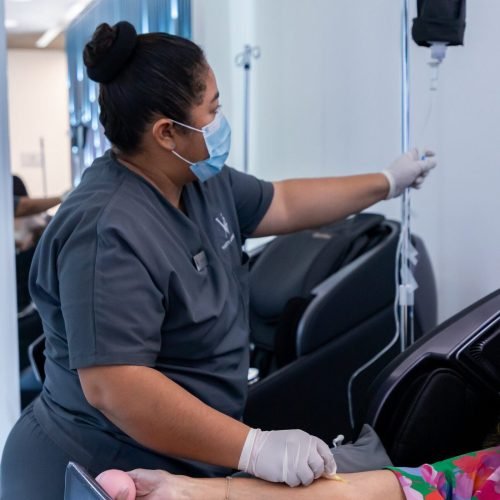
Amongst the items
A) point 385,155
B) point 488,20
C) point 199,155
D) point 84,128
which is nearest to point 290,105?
point 385,155

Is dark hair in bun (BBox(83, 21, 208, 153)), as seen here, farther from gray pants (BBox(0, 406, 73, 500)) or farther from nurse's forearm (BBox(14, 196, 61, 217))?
nurse's forearm (BBox(14, 196, 61, 217))

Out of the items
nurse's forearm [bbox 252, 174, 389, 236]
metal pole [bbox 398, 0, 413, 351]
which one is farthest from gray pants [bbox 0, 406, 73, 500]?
metal pole [bbox 398, 0, 413, 351]

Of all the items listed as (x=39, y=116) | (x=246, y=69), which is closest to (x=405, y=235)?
(x=246, y=69)

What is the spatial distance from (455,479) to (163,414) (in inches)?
19.2

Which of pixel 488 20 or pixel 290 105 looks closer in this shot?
pixel 488 20

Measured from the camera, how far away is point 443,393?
4.89 ft

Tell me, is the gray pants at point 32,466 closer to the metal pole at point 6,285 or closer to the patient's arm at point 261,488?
the patient's arm at point 261,488

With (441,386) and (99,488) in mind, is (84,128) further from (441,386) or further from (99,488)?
(99,488)

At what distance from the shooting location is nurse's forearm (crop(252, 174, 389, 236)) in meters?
1.78

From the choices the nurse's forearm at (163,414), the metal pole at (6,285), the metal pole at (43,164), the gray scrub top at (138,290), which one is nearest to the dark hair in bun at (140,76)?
the gray scrub top at (138,290)

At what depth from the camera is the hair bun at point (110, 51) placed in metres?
1.35

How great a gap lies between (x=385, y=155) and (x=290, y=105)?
0.67 m

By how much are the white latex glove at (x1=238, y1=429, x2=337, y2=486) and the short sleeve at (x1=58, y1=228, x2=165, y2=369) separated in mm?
213

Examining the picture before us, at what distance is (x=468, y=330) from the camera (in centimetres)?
154
